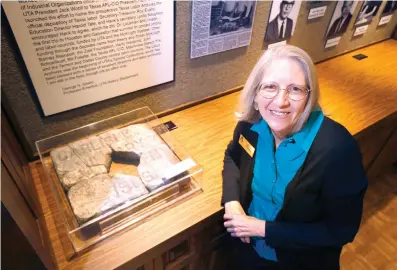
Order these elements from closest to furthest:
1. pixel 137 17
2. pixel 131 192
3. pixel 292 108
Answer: pixel 292 108 → pixel 131 192 → pixel 137 17

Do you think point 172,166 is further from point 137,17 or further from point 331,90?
point 331,90

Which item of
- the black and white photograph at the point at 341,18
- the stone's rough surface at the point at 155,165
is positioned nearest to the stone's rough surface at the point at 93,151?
the stone's rough surface at the point at 155,165

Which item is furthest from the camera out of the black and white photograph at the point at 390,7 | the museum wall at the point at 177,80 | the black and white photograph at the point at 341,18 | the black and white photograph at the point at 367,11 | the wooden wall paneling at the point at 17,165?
the black and white photograph at the point at 390,7

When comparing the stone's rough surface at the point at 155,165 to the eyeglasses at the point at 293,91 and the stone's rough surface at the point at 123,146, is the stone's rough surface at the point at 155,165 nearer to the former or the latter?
the stone's rough surface at the point at 123,146

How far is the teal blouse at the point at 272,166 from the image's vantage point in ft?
2.45

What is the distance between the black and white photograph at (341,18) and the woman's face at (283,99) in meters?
1.21

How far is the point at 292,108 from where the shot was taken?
0.72 m

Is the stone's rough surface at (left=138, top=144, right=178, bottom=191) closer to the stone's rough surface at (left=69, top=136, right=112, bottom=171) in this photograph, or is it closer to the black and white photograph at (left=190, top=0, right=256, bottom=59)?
the stone's rough surface at (left=69, top=136, right=112, bottom=171)

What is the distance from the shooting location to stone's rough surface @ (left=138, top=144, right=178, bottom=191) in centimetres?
87

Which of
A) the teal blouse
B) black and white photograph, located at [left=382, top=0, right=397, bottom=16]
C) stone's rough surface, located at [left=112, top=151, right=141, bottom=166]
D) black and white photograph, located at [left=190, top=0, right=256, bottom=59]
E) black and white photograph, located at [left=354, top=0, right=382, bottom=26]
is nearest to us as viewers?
the teal blouse

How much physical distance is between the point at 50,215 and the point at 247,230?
0.62 meters

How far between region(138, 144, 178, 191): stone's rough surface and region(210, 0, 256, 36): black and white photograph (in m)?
0.58

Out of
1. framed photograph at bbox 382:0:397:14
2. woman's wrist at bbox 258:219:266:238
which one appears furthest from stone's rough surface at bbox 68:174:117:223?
framed photograph at bbox 382:0:397:14

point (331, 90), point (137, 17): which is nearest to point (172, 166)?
point (137, 17)
